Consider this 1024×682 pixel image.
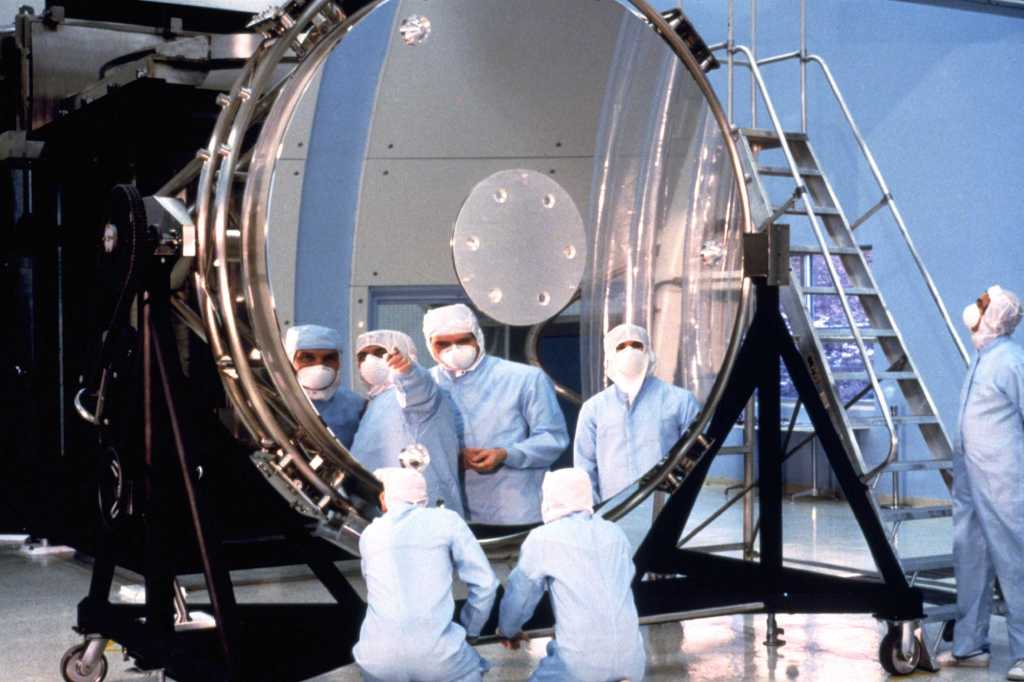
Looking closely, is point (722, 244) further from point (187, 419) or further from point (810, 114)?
point (810, 114)

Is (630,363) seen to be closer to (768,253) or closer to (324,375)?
(768,253)

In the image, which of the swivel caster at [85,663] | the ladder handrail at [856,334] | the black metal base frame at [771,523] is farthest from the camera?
the ladder handrail at [856,334]

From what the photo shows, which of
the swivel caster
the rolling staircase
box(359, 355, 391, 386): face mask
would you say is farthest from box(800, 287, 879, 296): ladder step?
the swivel caster

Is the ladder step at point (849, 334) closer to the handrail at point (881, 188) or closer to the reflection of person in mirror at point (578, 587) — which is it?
the handrail at point (881, 188)

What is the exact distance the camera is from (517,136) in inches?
138

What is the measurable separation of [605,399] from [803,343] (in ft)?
3.10

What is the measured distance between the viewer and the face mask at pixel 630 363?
12.1 ft

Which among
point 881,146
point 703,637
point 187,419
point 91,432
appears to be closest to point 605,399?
point 187,419

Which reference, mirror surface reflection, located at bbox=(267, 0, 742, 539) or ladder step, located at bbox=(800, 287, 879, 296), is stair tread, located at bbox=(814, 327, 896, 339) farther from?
mirror surface reflection, located at bbox=(267, 0, 742, 539)

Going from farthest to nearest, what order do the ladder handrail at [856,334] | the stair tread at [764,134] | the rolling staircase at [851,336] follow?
the stair tread at [764,134], the rolling staircase at [851,336], the ladder handrail at [856,334]

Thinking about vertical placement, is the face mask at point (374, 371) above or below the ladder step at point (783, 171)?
below

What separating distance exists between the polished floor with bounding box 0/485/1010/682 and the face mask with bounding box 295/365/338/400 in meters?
1.30

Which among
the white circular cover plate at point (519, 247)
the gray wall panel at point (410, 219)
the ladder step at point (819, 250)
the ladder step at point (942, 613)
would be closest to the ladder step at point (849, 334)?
the ladder step at point (819, 250)

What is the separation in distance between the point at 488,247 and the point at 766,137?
6.70 ft
